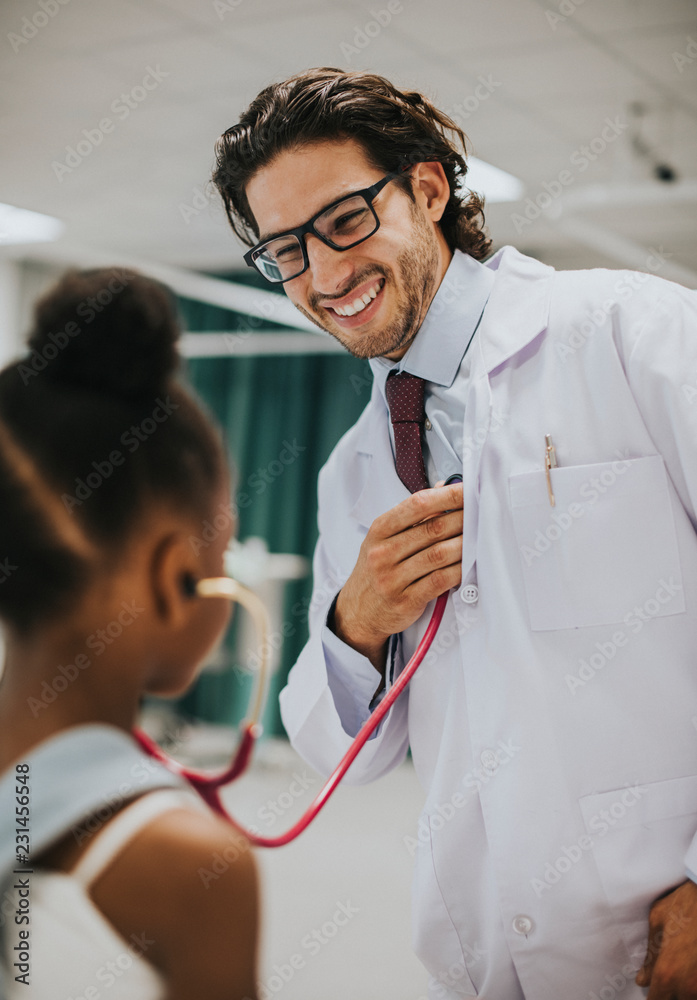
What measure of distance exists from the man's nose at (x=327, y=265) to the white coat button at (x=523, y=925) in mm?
785

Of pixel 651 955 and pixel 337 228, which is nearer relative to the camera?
pixel 651 955

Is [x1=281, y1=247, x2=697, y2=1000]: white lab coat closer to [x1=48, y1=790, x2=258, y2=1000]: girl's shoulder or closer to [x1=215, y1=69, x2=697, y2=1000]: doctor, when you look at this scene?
[x1=215, y1=69, x2=697, y2=1000]: doctor

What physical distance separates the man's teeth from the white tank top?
2.18 feet

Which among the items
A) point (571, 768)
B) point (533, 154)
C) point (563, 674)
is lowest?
point (571, 768)

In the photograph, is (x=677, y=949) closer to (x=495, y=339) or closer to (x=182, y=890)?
(x=182, y=890)

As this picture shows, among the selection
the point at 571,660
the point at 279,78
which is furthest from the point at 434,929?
the point at 279,78

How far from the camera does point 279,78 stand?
258 centimetres

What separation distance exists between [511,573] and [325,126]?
2.00 feet

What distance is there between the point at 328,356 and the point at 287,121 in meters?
3.89

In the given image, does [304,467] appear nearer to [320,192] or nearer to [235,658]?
[235,658]

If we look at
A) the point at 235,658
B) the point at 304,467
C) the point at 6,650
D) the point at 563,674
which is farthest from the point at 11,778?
the point at 304,467

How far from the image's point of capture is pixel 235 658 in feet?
9.18

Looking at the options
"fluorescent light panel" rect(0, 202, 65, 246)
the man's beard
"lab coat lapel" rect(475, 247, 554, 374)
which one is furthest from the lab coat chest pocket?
"fluorescent light panel" rect(0, 202, 65, 246)

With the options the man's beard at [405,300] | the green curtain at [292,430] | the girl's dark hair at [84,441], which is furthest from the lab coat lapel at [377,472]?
the green curtain at [292,430]
